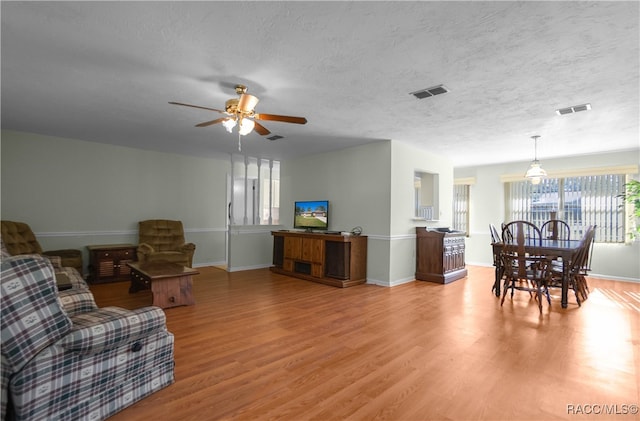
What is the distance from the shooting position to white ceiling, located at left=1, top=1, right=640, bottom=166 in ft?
6.41

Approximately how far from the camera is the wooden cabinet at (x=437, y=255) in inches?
214

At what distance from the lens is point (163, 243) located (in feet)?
19.9

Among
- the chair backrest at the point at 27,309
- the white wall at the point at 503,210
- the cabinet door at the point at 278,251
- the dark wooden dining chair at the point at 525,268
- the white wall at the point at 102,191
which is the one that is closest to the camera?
the chair backrest at the point at 27,309

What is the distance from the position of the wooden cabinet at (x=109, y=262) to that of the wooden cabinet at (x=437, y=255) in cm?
506

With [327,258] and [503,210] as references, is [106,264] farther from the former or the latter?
[503,210]

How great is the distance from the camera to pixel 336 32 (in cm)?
214

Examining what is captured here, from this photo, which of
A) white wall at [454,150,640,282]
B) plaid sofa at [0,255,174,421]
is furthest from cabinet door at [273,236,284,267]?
white wall at [454,150,640,282]

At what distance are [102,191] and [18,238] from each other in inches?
57.5

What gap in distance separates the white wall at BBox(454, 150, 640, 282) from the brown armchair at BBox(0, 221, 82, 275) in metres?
7.85

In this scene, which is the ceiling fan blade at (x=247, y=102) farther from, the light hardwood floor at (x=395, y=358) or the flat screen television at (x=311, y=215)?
the flat screen television at (x=311, y=215)

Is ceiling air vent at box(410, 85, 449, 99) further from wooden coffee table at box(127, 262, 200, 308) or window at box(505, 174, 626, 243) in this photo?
window at box(505, 174, 626, 243)

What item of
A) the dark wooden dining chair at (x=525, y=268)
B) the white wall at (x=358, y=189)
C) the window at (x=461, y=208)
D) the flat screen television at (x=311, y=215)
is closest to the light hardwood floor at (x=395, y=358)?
the dark wooden dining chair at (x=525, y=268)

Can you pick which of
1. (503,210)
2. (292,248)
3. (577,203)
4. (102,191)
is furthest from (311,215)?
(577,203)

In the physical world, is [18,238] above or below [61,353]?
above
